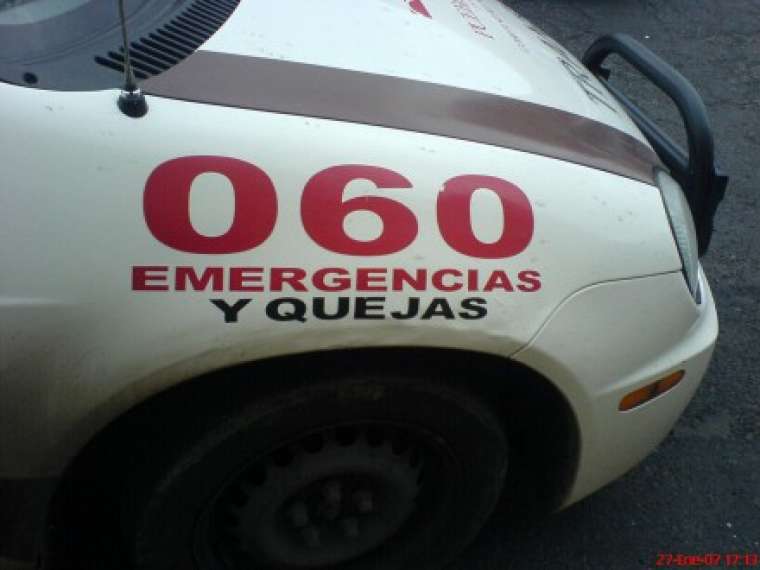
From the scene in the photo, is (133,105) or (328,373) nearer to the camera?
(133,105)

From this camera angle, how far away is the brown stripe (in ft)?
5.69

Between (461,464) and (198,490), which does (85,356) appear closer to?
(198,490)

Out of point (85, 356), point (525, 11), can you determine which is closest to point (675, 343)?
point (85, 356)

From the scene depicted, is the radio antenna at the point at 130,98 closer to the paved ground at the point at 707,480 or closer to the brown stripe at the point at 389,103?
the brown stripe at the point at 389,103

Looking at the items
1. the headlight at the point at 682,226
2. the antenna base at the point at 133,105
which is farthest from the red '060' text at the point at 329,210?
the headlight at the point at 682,226

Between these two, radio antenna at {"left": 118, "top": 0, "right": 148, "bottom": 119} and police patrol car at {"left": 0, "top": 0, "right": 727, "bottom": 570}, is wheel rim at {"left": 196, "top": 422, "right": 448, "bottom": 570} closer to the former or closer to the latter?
police patrol car at {"left": 0, "top": 0, "right": 727, "bottom": 570}

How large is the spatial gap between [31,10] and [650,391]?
1.58 meters

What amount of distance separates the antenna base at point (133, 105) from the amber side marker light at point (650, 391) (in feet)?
3.83

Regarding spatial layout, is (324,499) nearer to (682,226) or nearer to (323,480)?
(323,480)

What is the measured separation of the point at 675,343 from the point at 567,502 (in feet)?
1.56

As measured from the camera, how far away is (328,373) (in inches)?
70.0

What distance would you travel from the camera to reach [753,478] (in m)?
2.78

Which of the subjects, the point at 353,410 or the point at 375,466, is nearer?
the point at 353,410
